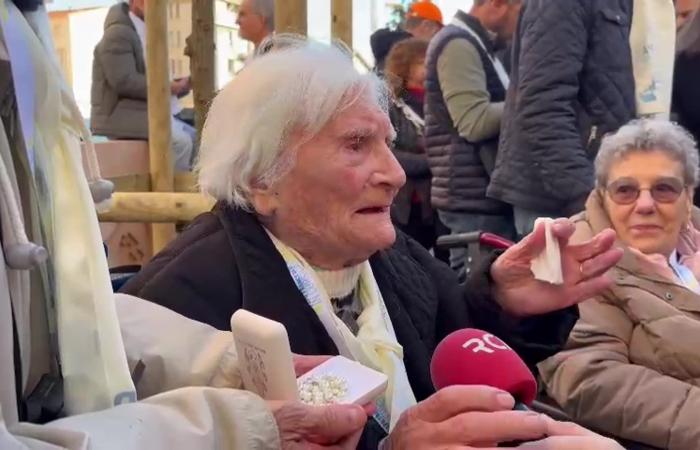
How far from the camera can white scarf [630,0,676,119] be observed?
316 cm

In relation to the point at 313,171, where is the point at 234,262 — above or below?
below

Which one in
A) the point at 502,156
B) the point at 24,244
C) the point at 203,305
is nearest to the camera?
the point at 24,244

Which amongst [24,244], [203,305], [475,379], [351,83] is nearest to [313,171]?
[351,83]

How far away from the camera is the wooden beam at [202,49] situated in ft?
15.3

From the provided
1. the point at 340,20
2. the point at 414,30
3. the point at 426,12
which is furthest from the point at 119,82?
the point at 426,12

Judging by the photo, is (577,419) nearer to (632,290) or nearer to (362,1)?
(632,290)

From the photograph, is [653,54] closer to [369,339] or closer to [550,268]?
[550,268]

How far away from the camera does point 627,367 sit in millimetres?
2396

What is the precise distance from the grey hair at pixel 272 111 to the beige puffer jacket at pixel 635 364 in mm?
891

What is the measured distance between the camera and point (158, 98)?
4.87 m

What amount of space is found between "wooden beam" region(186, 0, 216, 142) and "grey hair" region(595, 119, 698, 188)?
95.9 inches

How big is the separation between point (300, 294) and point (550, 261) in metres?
0.53

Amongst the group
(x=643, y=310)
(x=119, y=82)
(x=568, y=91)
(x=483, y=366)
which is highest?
(x=568, y=91)

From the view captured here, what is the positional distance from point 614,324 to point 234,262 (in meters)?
1.11
